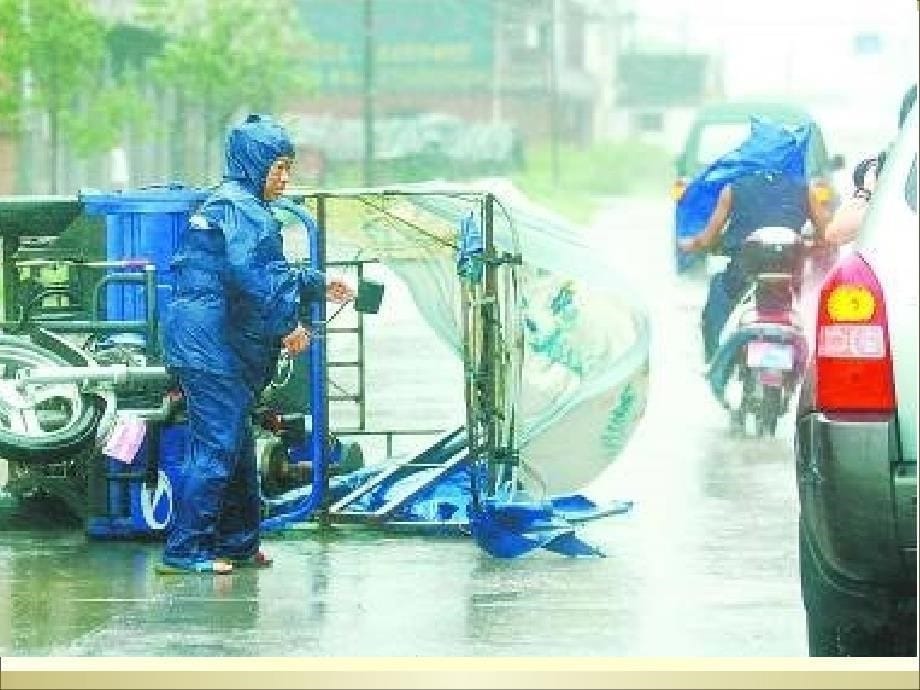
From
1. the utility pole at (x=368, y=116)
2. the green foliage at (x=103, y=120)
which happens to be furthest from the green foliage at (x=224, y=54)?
the green foliage at (x=103, y=120)

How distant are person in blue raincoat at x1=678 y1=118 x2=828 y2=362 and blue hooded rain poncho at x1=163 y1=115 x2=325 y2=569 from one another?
15.7ft

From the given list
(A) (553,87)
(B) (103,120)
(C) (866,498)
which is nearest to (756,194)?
(C) (866,498)

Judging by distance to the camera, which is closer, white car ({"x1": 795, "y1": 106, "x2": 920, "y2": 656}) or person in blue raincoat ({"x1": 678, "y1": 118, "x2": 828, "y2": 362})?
white car ({"x1": 795, "y1": 106, "x2": 920, "y2": 656})

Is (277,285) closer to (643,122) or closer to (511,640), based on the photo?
(511,640)

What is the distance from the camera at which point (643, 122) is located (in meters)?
41.7

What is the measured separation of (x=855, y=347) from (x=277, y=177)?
10.2ft

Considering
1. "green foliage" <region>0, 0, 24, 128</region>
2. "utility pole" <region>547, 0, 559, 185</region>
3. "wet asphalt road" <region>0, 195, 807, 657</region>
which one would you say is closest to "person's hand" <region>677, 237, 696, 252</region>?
"wet asphalt road" <region>0, 195, 807, 657</region>

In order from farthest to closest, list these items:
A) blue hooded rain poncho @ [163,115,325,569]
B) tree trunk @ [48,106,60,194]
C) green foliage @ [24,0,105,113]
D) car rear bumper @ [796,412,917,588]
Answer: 1. tree trunk @ [48,106,60,194]
2. green foliage @ [24,0,105,113]
3. blue hooded rain poncho @ [163,115,325,569]
4. car rear bumper @ [796,412,917,588]

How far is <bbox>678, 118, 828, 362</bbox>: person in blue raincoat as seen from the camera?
549 inches

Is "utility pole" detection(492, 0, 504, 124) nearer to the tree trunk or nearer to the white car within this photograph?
the tree trunk

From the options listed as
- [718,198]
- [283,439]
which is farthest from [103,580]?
[718,198]

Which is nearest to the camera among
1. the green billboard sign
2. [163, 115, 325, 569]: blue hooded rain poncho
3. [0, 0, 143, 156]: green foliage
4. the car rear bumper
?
the car rear bumper

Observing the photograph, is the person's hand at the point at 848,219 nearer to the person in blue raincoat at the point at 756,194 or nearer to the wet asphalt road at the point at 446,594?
the wet asphalt road at the point at 446,594

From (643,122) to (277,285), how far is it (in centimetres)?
3264
